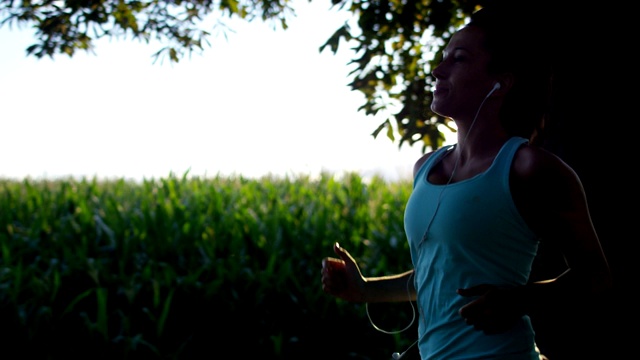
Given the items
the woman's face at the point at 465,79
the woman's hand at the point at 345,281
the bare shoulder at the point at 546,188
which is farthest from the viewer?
the woman's hand at the point at 345,281

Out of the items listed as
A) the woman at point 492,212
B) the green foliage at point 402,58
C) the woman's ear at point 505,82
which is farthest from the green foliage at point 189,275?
the woman's ear at point 505,82

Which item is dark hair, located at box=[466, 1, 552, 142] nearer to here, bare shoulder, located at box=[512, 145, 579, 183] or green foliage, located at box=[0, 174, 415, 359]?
bare shoulder, located at box=[512, 145, 579, 183]

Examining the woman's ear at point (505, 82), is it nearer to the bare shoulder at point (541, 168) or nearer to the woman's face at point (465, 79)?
the woman's face at point (465, 79)

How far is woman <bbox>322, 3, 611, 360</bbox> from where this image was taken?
1.80 metres

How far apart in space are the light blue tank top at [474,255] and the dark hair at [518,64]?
6.7 inches

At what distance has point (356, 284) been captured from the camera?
227 cm

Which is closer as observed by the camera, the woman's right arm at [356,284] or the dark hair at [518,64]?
the dark hair at [518,64]

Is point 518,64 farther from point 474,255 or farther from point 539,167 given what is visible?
point 474,255

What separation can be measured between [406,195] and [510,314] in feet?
22.3

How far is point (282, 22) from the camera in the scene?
6.53 m

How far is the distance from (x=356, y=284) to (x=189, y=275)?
4.16 metres

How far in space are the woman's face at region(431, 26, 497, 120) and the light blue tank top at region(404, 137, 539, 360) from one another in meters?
0.19

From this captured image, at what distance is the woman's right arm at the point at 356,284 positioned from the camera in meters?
2.27

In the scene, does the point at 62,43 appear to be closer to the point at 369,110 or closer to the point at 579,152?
the point at 369,110
